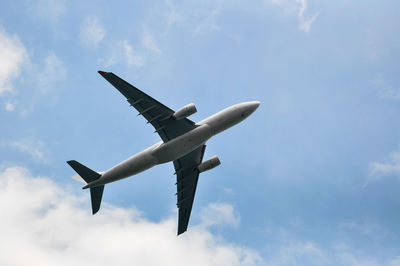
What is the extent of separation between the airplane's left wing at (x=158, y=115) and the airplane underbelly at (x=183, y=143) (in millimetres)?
931

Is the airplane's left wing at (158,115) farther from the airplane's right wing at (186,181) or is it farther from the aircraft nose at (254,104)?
A: the aircraft nose at (254,104)

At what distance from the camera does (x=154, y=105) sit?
4344 cm

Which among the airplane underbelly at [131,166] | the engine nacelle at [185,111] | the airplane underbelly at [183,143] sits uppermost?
the engine nacelle at [185,111]

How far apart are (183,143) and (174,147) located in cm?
119

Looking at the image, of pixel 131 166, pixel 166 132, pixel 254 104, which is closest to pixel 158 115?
pixel 166 132

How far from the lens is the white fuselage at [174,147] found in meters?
43.9

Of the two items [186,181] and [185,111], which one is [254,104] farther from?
[186,181]

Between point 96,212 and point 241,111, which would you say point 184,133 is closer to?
point 241,111

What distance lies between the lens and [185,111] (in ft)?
141

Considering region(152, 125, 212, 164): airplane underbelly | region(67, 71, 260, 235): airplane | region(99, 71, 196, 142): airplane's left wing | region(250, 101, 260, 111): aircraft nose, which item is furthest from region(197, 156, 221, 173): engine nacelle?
region(250, 101, 260, 111): aircraft nose

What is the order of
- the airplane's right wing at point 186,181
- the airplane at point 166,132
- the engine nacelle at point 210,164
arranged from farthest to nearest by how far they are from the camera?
the airplane's right wing at point 186,181, the engine nacelle at point 210,164, the airplane at point 166,132

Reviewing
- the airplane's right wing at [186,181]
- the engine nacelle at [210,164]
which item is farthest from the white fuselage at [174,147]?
the engine nacelle at [210,164]

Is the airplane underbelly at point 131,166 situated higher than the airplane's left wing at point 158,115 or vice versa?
the airplane's left wing at point 158,115

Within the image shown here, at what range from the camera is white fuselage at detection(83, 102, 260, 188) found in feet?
144
